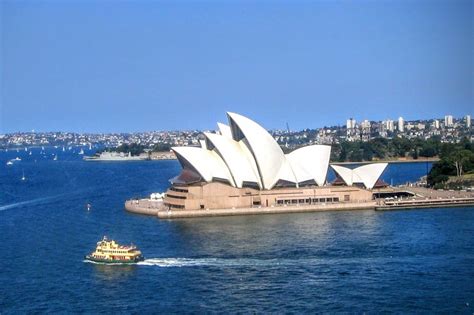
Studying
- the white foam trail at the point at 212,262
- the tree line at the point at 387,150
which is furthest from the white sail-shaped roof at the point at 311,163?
the tree line at the point at 387,150

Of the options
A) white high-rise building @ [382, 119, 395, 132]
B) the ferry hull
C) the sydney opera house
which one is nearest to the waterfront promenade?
the sydney opera house

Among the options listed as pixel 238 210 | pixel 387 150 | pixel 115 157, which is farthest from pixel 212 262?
pixel 115 157

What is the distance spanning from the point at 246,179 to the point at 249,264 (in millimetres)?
13423

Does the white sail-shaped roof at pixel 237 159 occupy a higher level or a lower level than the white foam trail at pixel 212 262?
higher

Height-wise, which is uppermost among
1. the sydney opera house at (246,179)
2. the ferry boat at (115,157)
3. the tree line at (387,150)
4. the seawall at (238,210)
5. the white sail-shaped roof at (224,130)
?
the ferry boat at (115,157)

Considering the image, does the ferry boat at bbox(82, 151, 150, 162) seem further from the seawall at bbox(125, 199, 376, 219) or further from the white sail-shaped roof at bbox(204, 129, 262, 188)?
the white sail-shaped roof at bbox(204, 129, 262, 188)

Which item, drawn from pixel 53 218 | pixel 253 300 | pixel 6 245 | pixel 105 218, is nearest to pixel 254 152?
pixel 105 218

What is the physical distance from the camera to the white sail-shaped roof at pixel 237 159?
35656 millimetres

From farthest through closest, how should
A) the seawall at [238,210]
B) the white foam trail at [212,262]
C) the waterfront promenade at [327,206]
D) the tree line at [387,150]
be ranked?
the tree line at [387,150] < the waterfront promenade at [327,206] < the seawall at [238,210] < the white foam trail at [212,262]

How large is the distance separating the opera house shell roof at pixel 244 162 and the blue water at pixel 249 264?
118 inches

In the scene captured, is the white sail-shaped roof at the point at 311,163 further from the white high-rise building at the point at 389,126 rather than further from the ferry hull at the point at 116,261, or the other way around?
the white high-rise building at the point at 389,126

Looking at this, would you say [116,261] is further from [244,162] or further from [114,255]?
[244,162]

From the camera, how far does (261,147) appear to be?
35.8 m

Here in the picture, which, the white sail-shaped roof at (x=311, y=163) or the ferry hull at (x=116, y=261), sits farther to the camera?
the white sail-shaped roof at (x=311, y=163)
